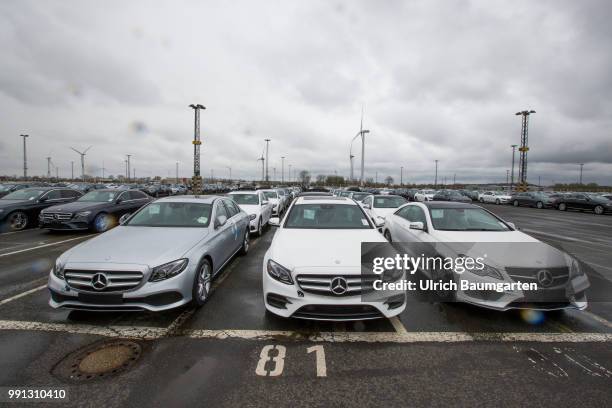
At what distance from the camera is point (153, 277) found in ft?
11.2

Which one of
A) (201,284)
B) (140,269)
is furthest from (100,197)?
(140,269)

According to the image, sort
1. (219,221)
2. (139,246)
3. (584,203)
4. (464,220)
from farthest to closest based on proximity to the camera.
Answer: (584,203), (464,220), (219,221), (139,246)

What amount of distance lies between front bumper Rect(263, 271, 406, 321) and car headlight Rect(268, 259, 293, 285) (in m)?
0.05

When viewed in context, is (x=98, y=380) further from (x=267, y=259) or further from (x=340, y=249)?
(x=340, y=249)

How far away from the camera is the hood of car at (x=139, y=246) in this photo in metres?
3.48

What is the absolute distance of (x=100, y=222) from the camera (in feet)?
32.3

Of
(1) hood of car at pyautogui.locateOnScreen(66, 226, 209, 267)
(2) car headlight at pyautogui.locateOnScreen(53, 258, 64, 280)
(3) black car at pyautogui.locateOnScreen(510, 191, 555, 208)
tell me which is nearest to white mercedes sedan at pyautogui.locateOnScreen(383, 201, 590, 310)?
(1) hood of car at pyautogui.locateOnScreen(66, 226, 209, 267)

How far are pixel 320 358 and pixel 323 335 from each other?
44cm

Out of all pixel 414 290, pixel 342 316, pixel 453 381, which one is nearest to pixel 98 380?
pixel 342 316

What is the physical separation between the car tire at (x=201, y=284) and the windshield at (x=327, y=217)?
1.43m

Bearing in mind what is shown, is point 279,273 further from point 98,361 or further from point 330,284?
point 98,361

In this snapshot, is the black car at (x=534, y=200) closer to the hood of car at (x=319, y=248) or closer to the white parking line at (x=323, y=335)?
the white parking line at (x=323, y=335)

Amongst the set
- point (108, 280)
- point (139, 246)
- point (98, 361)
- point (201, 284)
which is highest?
point (139, 246)

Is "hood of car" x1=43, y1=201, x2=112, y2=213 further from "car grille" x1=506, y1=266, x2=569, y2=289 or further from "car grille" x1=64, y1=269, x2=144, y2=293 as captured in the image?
"car grille" x1=506, y1=266, x2=569, y2=289
